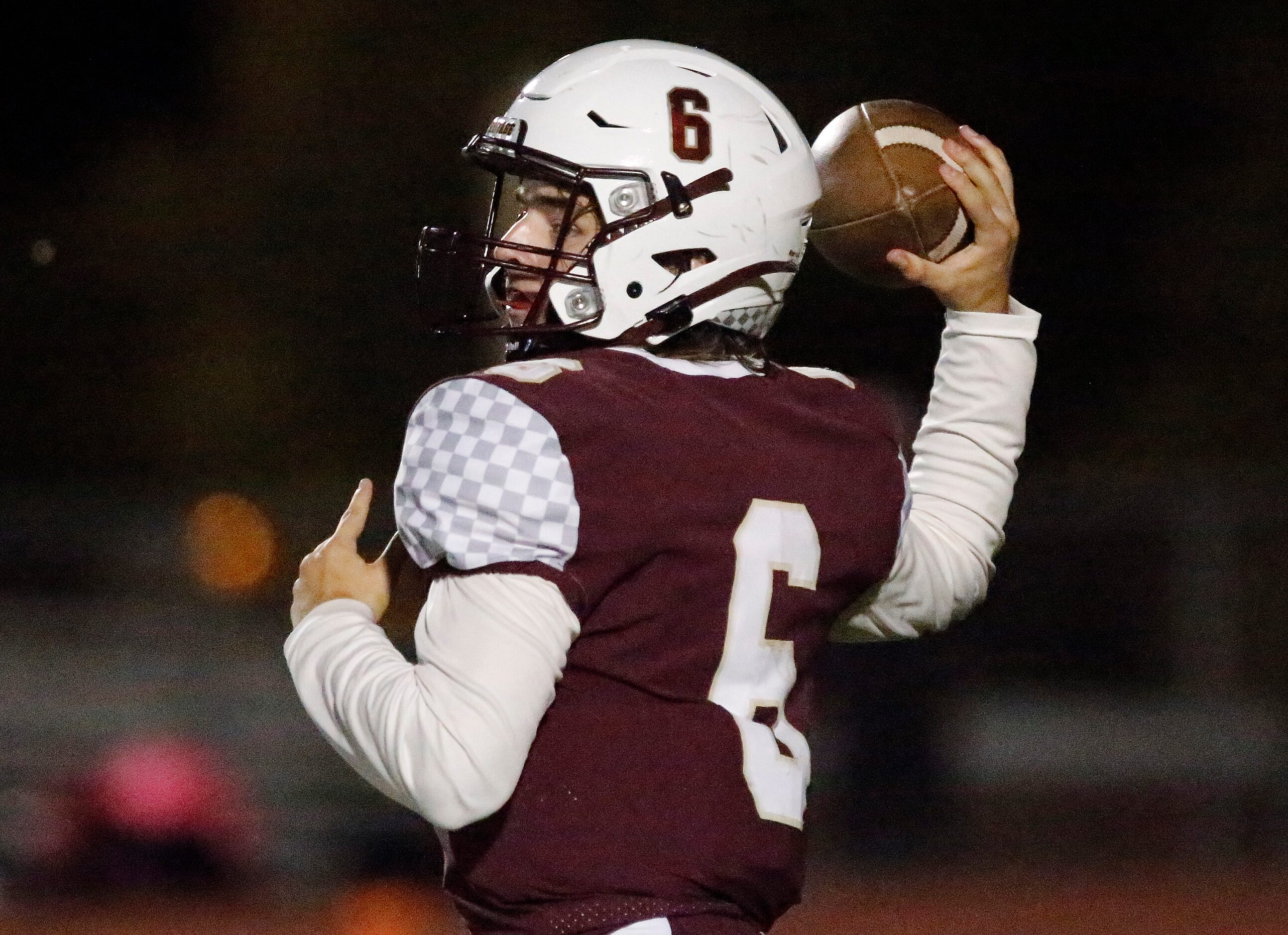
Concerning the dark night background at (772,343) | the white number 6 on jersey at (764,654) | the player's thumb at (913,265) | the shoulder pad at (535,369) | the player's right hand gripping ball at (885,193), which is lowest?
the dark night background at (772,343)

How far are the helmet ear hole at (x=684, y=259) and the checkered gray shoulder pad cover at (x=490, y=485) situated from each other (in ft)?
0.97

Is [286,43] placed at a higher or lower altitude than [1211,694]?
higher

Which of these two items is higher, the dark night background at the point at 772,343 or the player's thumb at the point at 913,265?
the player's thumb at the point at 913,265

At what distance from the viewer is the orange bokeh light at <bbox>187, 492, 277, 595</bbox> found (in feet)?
18.1

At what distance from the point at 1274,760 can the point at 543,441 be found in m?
3.91

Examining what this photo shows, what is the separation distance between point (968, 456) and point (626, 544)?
0.53 m

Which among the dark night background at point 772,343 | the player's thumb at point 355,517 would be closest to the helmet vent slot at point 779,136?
the player's thumb at point 355,517

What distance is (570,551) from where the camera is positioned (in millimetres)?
1120

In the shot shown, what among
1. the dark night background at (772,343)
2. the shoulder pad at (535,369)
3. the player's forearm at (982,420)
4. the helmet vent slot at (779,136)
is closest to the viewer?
the shoulder pad at (535,369)

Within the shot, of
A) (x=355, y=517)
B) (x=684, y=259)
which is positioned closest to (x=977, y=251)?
(x=684, y=259)

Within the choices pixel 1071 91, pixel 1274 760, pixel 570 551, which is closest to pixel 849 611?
pixel 570 551

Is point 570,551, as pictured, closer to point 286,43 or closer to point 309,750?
Result: point 309,750

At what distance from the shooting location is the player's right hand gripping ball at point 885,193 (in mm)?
1554

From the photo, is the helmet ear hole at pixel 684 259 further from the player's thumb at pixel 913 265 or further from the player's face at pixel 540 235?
the player's thumb at pixel 913 265
